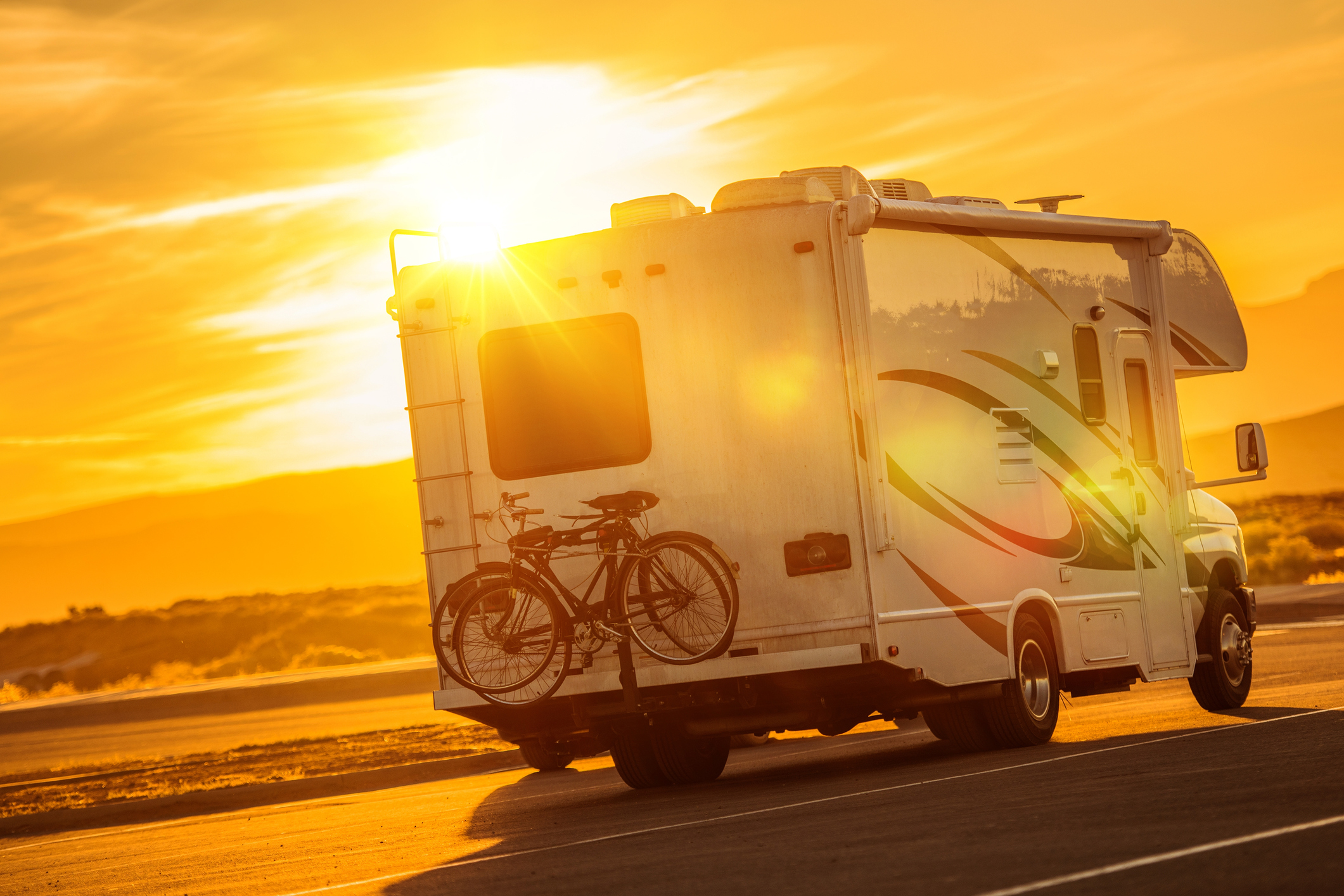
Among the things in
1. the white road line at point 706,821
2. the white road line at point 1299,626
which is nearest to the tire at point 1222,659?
the white road line at point 706,821

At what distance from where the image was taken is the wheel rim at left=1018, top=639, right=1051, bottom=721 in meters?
11.4

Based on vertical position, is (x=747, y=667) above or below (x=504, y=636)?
below

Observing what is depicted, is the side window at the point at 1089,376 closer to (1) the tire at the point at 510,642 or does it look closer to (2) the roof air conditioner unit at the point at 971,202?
(2) the roof air conditioner unit at the point at 971,202

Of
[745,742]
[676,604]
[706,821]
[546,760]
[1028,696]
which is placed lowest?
[745,742]

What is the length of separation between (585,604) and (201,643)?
4319cm

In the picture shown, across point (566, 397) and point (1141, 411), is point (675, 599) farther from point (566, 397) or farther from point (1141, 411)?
point (1141, 411)

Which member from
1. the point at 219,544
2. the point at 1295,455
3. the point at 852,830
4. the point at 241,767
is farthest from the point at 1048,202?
the point at 219,544

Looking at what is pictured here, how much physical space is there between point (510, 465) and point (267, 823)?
4.36 metres

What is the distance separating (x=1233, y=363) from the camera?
1391 cm

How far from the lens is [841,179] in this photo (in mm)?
11062

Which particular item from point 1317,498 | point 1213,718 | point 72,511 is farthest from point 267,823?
point 72,511

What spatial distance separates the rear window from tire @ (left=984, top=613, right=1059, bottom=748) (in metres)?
3.06

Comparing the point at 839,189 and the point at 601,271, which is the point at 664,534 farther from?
the point at 839,189

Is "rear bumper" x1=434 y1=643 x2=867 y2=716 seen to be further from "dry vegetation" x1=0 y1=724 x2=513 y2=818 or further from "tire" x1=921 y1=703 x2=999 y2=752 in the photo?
"dry vegetation" x1=0 y1=724 x2=513 y2=818
